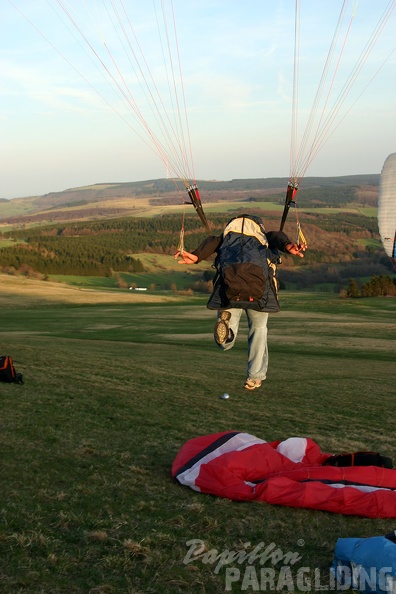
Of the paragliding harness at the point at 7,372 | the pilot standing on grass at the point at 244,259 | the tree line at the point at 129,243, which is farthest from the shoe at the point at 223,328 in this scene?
the tree line at the point at 129,243

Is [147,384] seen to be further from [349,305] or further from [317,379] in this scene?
[349,305]

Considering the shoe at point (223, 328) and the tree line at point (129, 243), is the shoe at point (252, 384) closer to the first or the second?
the shoe at point (223, 328)

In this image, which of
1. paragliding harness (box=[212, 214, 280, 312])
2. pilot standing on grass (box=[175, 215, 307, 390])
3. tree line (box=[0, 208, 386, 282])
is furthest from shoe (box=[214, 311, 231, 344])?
tree line (box=[0, 208, 386, 282])

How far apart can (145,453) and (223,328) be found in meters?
2.37

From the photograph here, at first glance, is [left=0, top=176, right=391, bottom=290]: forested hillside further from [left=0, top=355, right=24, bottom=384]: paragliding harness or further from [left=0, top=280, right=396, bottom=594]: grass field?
[left=0, top=355, right=24, bottom=384]: paragliding harness

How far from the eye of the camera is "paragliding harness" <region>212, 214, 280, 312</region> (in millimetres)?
8289

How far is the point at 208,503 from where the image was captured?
17.8 ft

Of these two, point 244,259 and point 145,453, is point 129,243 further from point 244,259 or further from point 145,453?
point 145,453

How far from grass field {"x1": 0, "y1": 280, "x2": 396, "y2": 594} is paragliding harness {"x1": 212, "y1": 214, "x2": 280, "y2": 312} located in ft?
5.28

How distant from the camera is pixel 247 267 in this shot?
8.28 m

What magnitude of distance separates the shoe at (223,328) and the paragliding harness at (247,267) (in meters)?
0.24

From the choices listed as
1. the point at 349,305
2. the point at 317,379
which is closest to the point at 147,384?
the point at 317,379

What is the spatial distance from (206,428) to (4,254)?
9796cm

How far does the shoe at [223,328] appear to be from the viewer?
8648 mm
